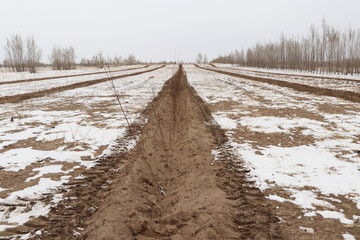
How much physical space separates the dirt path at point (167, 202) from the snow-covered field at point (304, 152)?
452 mm

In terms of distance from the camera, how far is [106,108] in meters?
10.4

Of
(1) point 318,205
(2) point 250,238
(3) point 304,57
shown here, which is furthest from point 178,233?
(3) point 304,57

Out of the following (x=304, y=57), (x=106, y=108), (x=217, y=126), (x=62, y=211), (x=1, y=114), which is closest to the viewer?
(x=62, y=211)

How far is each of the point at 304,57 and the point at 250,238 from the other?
42.6 m

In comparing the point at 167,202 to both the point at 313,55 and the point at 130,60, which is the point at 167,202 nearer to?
the point at 313,55

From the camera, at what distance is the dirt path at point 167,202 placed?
2.78 m

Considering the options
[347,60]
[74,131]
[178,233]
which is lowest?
[178,233]

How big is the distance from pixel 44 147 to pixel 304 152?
18.5ft

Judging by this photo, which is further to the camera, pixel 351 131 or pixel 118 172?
pixel 351 131

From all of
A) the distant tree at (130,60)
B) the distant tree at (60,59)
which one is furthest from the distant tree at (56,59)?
the distant tree at (130,60)

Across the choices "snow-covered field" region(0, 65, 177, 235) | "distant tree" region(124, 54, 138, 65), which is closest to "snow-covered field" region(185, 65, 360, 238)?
"snow-covered field" region(0, 65, 177, 235)

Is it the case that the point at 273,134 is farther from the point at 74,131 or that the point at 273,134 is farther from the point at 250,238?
the point at 74,131

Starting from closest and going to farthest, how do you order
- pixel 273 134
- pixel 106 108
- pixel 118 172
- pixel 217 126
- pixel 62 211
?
pixel 62 211 < pixel 118 172 < pixel 273 134 < pixel 217 126 < pixel 106 108

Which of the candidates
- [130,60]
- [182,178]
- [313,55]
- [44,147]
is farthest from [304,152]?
[130,60]
